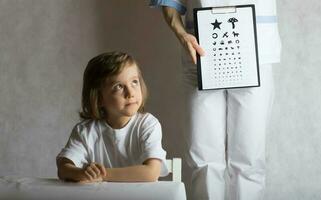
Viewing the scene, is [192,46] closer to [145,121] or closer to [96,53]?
[145,121]

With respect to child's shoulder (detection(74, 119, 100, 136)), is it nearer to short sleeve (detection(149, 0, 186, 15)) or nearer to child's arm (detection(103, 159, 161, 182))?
child's arm (detection(103, 159, 161, 182))

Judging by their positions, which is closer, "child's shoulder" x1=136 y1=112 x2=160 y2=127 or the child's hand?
the child's hand

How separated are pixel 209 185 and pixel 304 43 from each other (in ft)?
2.23

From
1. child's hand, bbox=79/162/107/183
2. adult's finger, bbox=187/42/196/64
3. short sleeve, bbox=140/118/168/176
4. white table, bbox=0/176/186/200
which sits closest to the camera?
white table, bbox=0/176/186/200

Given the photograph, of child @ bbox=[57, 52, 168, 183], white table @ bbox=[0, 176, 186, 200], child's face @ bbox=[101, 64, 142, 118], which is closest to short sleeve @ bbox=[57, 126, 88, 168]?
child @ bbox=[57, 52, 168, 183]

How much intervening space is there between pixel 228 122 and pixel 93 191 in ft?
2.99

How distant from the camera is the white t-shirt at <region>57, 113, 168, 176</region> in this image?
4.34ft

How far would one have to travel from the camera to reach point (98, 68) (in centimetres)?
133

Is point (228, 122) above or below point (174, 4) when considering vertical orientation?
below

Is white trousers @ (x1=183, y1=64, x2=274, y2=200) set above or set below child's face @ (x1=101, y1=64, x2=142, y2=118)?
below

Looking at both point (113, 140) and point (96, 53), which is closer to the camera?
point (113, 140)

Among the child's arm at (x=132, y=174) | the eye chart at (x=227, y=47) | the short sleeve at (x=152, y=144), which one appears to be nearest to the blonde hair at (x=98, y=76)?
the short sleeve at (x=152, y=144)

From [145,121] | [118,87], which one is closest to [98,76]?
[118,87]

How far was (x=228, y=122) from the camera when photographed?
179cm
